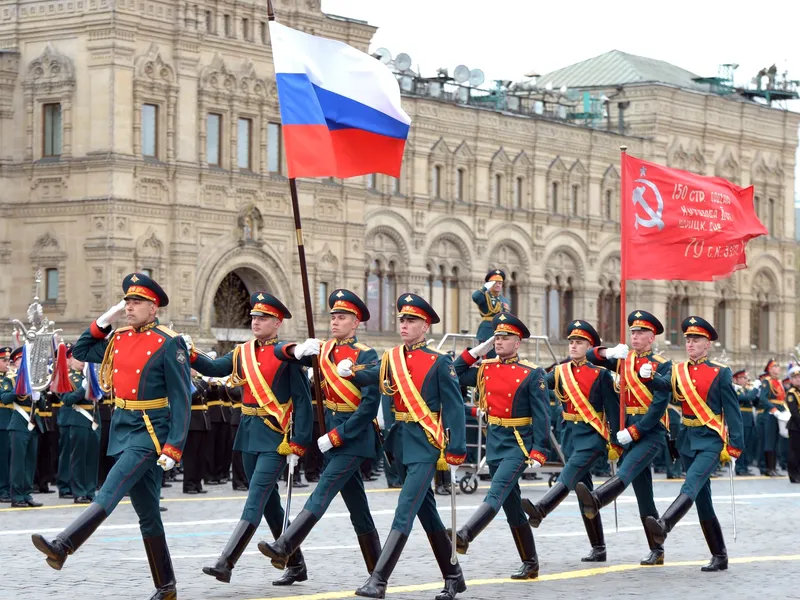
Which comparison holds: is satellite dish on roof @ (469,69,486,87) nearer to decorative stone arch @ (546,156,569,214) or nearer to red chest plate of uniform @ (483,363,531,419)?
decorative stone arch @ (546,156,569,214)

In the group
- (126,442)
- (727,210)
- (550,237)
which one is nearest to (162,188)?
(550,237)

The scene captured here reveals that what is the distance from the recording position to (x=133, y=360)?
11.0 m

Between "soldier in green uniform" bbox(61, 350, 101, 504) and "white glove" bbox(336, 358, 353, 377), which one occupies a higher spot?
"white glove" bbox(336, 358, 353, 377)

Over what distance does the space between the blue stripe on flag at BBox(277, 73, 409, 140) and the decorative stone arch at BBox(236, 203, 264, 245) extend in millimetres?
27416

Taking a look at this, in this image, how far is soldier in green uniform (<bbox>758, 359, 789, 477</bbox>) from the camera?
1190 inches

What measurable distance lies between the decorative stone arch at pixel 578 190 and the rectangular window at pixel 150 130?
1764 centimetres

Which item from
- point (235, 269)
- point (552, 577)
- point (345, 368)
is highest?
point (235, 269)

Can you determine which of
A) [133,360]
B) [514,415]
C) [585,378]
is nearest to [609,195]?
[585,378]

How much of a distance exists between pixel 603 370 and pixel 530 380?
1.51 meters

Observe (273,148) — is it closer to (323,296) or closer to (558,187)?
(323,296)

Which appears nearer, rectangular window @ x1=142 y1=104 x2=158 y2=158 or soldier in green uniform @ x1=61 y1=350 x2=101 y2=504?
soldier in green uniform @ x1=61 y1=350 x2=101 y2=504

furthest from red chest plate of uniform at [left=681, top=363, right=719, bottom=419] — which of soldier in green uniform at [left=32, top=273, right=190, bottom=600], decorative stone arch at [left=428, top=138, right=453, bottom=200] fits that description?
decorative stone arch at [left=428, top=138, right=453, bottom=200]

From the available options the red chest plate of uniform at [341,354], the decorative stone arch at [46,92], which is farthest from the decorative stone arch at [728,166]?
the red chest plate of uniform at [341,354]

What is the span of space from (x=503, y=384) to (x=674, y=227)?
4.36 meters
